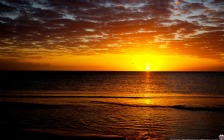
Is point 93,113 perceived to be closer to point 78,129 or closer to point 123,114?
point 123,114

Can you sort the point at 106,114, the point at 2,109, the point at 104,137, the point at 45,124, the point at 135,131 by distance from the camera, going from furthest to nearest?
the point at 2,109, the point at 106,114, the point at 45,124, the point at 135,131, the point at 104,137

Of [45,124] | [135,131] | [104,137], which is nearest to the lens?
[104,137]

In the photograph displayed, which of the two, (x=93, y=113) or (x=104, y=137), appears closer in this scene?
(x=104, y=137)

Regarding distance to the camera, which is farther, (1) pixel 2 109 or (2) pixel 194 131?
(1) pixel 2 109

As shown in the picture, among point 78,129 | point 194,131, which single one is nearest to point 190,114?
point 194,131

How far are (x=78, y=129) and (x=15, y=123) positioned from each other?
5.76 m

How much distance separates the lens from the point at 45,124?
704 inches

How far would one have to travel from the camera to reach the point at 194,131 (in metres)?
15.9

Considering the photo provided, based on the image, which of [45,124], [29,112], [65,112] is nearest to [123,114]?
[65,112]

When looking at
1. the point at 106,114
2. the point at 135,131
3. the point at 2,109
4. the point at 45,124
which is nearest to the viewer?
the point at 135,131

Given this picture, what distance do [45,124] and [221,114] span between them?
684 inches

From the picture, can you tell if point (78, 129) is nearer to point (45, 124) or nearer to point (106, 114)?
point (45, 124)

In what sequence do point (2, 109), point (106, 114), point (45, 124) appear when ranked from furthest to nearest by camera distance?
point (2, 109) → point (106, 114) → point (45, 124)

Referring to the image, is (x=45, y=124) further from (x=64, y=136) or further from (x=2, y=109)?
(x=2, y=109)
